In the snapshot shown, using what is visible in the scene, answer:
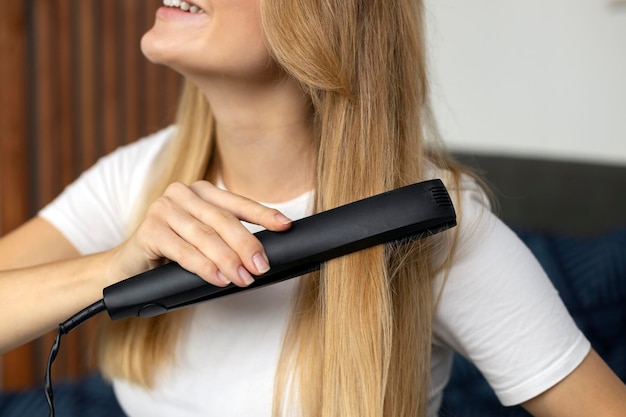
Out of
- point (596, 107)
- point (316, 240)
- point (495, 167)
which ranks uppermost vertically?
point (316, 240)

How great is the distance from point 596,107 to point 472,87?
0.38 m

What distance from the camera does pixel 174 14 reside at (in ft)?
3.15

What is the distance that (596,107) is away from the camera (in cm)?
225

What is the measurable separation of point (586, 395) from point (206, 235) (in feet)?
1.57

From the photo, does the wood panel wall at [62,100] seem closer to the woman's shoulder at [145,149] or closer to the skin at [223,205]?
the woman's shoulder at [145,149]

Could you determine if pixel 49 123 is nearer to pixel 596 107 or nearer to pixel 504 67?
pixel 504 67

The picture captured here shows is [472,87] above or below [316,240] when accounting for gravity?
below

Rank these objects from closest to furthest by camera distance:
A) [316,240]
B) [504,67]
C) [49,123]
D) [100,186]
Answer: [316,240] < [100,186] < [49,123] < [504,67]

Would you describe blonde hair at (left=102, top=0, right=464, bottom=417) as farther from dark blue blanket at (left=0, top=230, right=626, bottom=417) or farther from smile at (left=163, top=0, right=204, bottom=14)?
dark blue blanket at (left=0, top=230, right=626, bottom=417)

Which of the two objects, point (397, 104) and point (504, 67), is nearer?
point (397, 104)

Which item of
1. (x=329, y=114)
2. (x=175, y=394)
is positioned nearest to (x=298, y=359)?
(x=175, y=394)

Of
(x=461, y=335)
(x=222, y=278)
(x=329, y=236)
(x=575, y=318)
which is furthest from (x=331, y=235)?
(x=575, y=318)

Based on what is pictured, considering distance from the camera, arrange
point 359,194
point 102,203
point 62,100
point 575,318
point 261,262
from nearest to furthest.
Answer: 1. point 261,262
2. point 359,194
3. point 102,203
4. point 575,318
5. point 62,100

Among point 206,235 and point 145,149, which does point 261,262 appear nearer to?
point 206,235
